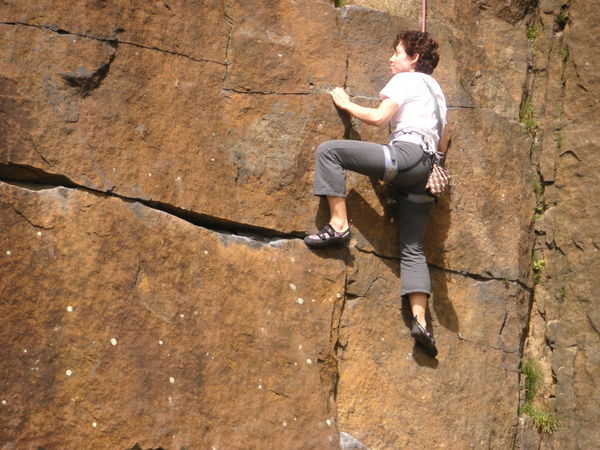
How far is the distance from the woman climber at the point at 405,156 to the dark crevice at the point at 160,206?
32 cm

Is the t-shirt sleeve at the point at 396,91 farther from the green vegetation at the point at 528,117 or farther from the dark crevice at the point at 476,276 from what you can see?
the green vegetation at the point at 528,117

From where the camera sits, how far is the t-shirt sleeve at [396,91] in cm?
538

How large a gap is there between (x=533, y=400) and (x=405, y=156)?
7.39 ft

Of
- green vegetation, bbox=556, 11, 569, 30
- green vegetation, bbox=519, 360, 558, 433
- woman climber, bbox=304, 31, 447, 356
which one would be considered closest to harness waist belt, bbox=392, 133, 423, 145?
woman climber, bbox=304, 31, 447, 356

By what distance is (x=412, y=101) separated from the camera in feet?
17.8

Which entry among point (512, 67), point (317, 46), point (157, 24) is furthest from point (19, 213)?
point (512, 67)

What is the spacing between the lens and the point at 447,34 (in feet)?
20.7

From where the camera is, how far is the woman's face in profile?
5641 millimetres

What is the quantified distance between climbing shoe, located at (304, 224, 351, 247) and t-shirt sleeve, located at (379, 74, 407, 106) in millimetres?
929

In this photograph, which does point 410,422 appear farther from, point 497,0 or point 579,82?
point 497,0

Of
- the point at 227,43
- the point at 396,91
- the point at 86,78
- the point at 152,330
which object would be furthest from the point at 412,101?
the point at 152,330

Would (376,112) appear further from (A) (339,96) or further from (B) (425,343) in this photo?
(B) (425,343)

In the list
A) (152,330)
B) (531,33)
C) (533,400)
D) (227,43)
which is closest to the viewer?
(152,330)

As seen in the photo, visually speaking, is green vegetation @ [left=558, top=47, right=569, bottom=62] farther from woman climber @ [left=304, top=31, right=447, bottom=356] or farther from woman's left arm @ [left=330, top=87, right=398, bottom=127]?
woman's left arm @ [left=330, top=87, right=398, bottom=127]
